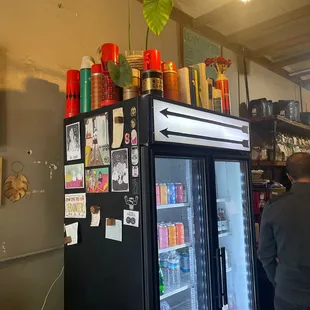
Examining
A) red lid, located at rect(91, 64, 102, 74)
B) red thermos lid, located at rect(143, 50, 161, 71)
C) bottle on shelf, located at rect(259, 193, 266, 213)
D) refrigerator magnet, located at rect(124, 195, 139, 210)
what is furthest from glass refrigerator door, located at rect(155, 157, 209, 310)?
bottle on shelf, located at rect(259, 193, 266, 213)

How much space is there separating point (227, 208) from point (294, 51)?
3.52m

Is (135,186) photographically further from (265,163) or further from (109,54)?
(265,163)

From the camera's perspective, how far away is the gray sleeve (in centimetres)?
222

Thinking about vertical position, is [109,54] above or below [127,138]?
above

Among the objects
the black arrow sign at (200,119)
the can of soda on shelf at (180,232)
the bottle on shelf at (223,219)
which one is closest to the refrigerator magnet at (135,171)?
the black arrow sign at (200,119)

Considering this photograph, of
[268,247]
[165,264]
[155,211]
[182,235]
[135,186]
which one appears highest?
[135,186]

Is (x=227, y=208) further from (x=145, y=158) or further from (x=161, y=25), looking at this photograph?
Result: (x=161, y=25)

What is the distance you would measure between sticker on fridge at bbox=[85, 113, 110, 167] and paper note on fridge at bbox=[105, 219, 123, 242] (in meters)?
0.36

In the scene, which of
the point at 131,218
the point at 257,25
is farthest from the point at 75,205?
the point at 257,25

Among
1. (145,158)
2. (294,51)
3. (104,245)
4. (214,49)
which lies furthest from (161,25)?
(294,51)

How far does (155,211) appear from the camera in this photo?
1.67m

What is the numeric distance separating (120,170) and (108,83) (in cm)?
56

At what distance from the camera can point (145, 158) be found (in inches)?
65.7

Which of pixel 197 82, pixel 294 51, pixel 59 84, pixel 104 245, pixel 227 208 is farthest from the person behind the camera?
pixel 294 51
